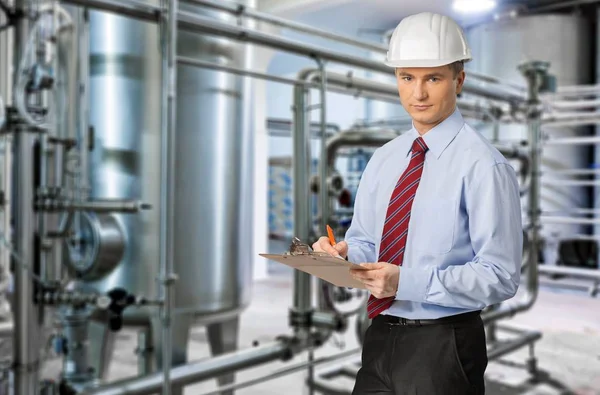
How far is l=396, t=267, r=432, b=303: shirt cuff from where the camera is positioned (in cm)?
67

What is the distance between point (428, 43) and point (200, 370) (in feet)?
4.63

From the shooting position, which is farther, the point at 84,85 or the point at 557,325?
the point at 557,325

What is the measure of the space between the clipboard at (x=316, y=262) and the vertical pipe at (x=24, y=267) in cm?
111

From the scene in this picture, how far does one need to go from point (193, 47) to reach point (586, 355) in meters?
2.50

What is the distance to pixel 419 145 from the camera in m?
0.74

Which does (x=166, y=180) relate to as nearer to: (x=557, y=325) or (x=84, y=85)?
(x=84, y=85)

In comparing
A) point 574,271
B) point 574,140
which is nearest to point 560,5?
point 574,140

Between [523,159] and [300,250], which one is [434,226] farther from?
[523,159]

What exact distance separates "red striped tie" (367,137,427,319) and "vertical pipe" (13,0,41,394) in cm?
114

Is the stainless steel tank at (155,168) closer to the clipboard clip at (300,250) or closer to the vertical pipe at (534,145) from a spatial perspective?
Result: the clipboard clip at (300,250)

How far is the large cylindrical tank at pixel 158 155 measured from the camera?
1895 mm

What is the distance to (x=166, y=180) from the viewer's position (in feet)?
5.41

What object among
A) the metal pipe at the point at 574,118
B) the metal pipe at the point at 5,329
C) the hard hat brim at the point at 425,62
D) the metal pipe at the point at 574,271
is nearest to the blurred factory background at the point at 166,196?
the metal pipe at the point at 5,329

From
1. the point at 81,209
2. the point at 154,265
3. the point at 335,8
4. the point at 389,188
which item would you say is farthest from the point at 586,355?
the point at 335,8
